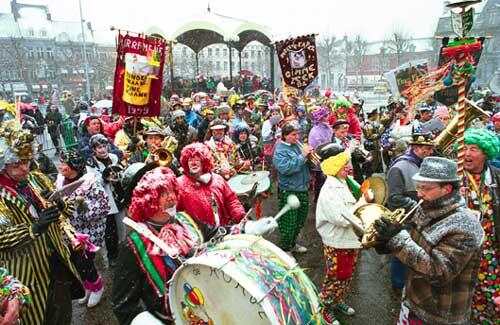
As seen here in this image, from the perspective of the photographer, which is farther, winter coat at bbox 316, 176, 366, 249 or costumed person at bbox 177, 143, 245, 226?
winter coat at bbox 316, 176, 366, 249

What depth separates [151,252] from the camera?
263 cm

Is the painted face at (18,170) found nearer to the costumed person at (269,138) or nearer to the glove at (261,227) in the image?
the glove at (261,227)

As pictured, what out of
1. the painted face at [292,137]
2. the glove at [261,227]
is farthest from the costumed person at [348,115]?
the glove at [261,227]

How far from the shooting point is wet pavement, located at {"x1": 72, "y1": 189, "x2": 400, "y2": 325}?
4.66 m

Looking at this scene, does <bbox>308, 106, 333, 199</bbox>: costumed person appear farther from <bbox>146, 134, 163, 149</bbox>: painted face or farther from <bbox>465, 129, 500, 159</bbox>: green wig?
<bbox>465, 129, 500, 159</bbox>: green wig

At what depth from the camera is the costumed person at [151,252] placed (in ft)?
8.68

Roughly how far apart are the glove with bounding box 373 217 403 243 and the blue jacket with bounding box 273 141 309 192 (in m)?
3.19

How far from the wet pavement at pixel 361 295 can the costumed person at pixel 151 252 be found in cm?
158

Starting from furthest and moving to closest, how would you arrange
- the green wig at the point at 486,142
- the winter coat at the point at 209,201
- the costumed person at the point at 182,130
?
the costumed person at the point at 182,130 → the winter coat at the point at 209,201 → the green wig at the point at 486,142

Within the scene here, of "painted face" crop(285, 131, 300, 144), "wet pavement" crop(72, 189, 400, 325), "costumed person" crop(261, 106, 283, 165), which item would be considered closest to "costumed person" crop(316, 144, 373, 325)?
"wet pavement" crop(72, 189, 400, 325)

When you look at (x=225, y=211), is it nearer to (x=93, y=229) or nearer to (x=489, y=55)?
(x=93, y=229)

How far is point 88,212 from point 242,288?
3412mm

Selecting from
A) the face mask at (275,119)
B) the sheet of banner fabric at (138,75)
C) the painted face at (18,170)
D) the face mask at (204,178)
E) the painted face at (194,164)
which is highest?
the sheet of banner fabric at (138,75)

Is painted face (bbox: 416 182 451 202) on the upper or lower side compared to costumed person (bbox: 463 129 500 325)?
upper
